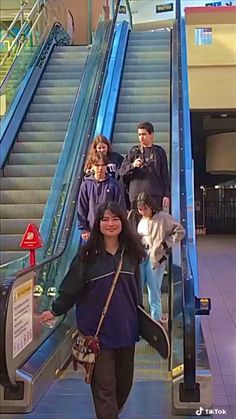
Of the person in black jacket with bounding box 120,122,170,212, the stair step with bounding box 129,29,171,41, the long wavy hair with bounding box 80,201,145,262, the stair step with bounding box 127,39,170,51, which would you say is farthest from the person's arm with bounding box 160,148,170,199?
the stair step with bounding box 129,29,171,41

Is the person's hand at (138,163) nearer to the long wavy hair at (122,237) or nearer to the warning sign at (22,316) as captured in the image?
the warning sign at (22,316)

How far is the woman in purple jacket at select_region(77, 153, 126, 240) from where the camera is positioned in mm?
4879

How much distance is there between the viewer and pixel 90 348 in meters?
2.93

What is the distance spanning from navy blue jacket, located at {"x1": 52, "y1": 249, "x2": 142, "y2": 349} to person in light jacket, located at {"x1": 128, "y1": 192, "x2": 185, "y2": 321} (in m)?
1.74

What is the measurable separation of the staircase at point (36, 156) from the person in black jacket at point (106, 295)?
311 centimetres

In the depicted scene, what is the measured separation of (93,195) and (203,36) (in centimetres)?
1352

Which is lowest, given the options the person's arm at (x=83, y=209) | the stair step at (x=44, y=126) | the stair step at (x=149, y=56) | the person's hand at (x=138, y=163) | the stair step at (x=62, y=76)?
the person's arm at (x=83, y=209)

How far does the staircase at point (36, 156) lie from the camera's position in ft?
22.3

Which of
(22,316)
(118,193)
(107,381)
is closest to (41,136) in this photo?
(118,193)

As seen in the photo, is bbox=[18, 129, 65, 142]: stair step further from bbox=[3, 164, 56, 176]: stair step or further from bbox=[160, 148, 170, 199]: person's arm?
bbox=[160, 148, 170, 199]: person's arm

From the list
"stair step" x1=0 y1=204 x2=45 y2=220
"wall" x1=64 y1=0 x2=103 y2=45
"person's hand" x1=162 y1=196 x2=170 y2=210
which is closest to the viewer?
"person's hand" x1=162 y1=196 x2=170 y2=210

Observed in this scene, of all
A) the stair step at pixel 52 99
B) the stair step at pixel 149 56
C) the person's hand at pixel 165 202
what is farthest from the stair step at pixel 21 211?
the stair step at pixel 149 56

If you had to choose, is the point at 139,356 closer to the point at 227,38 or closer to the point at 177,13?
the point at 177,13

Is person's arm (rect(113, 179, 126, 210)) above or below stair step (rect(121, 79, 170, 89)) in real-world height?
below
